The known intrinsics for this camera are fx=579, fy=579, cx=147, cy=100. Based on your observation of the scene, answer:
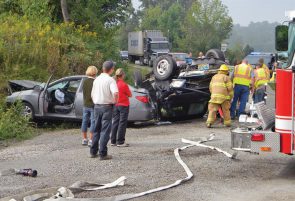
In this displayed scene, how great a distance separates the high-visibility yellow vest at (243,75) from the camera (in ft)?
51.0

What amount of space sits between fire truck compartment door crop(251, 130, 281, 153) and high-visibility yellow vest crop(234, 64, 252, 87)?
24.0ft

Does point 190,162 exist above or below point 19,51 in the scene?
below

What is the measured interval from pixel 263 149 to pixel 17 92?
8.66 meters

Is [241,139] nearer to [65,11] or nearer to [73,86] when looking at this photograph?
[73,86]

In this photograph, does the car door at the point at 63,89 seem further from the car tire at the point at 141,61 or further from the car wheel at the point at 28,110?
the car tire at the point at 141,61

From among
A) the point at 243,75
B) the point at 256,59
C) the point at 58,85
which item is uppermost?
the point at 256,59

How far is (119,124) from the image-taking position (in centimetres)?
1152

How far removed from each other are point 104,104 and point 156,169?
1553 millimetres

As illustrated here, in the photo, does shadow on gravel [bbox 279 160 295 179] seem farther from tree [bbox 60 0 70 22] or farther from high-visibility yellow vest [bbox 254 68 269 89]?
tree [bbox 60 0 70 22]

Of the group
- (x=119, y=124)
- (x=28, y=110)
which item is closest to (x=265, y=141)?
(x=119, y=124)

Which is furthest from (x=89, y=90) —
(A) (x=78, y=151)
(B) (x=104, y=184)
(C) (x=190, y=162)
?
(B) (x=104, y=184)

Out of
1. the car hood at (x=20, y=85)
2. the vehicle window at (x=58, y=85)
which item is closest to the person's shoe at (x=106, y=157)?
the vehicle window at (x=58, y=85)

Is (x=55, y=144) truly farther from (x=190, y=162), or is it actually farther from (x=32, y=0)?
(x=32, y=0)

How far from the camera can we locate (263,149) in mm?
8250
